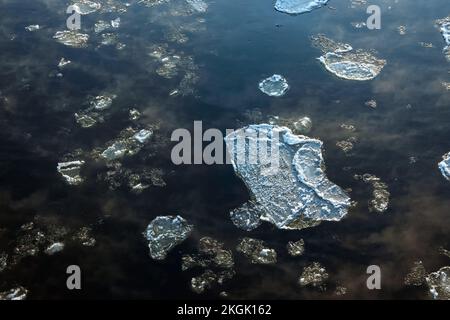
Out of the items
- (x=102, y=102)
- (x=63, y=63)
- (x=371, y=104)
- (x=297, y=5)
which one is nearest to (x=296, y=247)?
(x=371, y=104)

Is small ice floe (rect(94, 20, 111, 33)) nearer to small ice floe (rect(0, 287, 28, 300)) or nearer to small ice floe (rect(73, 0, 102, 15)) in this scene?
small ice floe (rect(73, 0, 102, 15))

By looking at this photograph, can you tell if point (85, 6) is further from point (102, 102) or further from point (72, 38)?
point (102, 102)

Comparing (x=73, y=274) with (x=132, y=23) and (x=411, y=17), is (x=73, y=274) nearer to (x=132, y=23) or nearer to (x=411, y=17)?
(x=132, y=23)

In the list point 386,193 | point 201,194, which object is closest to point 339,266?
point 386,193

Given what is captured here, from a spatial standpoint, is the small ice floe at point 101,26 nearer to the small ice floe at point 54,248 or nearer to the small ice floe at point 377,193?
the small ice floe at point 54,248

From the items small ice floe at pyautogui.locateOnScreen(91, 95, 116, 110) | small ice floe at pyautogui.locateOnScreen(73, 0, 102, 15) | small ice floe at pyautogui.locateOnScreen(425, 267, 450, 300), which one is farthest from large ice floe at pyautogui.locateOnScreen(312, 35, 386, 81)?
small ice floe at pyautogui.locateOnScreen(73, 0, 102, 15)

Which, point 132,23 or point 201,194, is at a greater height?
→ point 132,23
